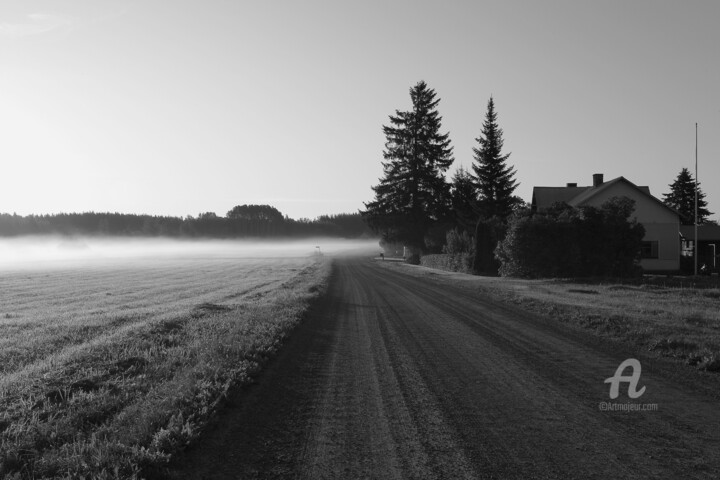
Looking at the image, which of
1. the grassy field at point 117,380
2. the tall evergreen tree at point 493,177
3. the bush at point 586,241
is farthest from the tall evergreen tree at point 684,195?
the grassy field at point 117,380

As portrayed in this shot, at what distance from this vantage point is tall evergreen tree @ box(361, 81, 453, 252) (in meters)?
57.0

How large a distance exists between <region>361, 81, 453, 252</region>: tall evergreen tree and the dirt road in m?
47.1

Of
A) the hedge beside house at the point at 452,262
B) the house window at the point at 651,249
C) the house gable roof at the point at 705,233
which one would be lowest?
the hedge beside house at the point at 452,262

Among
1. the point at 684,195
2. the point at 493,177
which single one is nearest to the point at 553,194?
the point at 493,177

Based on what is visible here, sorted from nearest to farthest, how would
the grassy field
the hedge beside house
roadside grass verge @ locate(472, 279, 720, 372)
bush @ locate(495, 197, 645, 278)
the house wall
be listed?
the grassy field, roadside grass verge @ locate(472, 279, 720, 372), bush @ locate(495, 197, 645, 278), the hedge beside house, the house wall

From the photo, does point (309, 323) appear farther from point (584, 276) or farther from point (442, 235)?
point (442, 235)

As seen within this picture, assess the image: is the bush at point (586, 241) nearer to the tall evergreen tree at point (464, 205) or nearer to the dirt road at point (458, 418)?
the dirt road at point (458, 418)

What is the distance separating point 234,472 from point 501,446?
2508 millimetres

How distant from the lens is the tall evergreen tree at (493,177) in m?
52.3

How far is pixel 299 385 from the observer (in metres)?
7.16

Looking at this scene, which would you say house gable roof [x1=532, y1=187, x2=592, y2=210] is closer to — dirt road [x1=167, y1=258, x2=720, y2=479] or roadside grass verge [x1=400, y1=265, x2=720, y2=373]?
roadside grass verge [x1=400, y1=265, x2=720, y2=373]

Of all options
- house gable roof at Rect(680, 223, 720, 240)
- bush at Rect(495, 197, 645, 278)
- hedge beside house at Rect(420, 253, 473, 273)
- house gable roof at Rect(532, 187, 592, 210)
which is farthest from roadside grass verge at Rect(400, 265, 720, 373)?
house gable roof at Rect(532, 187, 592, 210)

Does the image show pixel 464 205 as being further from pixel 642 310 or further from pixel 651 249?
pixel 642 310

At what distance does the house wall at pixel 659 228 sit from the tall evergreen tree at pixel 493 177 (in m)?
15.4
